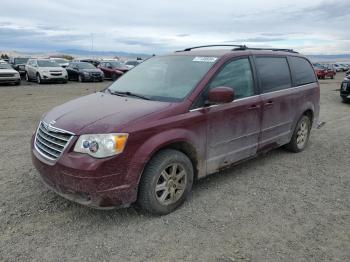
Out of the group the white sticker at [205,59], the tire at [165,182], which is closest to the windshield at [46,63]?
the white sticker at [205,59]

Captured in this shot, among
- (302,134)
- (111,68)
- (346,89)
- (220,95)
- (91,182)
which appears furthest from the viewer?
(111,68)

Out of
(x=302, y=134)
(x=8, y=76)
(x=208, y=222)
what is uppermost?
(x=8, y=76)

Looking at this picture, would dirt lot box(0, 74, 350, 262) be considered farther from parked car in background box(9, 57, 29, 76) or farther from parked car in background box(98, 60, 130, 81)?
parked car in background box(9, 57, 29, 76)

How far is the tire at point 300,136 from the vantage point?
607cm

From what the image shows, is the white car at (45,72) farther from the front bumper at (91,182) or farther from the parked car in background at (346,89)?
the front bumper at (91,182)

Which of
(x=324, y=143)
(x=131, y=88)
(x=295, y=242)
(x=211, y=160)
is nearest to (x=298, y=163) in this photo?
(x=324, y=143)

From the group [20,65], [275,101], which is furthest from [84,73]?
[275,101]

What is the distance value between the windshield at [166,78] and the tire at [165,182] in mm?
708

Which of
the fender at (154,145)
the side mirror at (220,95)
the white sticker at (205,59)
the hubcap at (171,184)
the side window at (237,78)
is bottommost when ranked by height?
the hubcap at (171,184)

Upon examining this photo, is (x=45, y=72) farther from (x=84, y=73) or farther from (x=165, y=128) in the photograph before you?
(x=165, y=128)

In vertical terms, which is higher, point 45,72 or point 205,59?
point 205,59

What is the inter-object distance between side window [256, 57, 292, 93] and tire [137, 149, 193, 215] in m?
1.91

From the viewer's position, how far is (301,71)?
6.17m

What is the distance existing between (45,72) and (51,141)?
20.4 m
